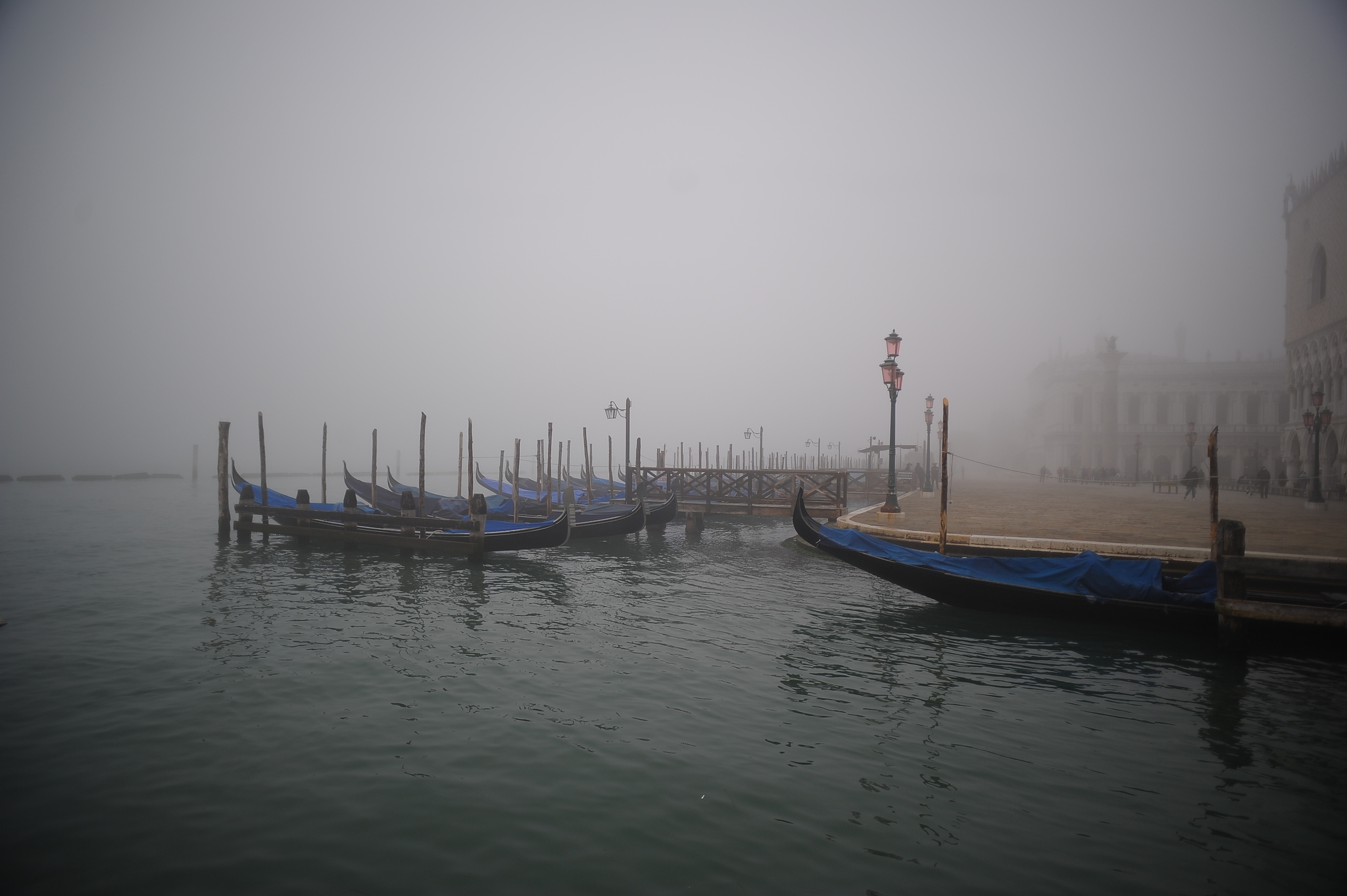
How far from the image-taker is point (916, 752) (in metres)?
4.40

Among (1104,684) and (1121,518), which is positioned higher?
(1121,518)

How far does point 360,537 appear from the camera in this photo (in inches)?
532

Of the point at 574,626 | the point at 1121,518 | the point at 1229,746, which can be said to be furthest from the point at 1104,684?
the point at 1121,518

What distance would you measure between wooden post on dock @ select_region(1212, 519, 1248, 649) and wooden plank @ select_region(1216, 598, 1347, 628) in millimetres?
58

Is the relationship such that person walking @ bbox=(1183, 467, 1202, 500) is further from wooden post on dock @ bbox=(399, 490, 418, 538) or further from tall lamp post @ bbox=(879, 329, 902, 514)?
wooden post on dock @ bbox=(399, 490, 418, 538)

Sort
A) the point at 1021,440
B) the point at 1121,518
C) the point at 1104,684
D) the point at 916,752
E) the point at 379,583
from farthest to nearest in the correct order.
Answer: the point at 1021,440 → the point at 1121,518 → the point at 379,583 → the point at 1104,684 → the point at 916,752

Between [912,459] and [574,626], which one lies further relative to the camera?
[912,459]

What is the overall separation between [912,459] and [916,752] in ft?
186

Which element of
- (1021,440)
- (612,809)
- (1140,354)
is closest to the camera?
(612,809)

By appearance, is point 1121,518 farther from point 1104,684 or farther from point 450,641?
point 450,641

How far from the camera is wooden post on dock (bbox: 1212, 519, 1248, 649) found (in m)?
6.34

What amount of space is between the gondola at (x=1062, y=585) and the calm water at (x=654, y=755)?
0.33 meters

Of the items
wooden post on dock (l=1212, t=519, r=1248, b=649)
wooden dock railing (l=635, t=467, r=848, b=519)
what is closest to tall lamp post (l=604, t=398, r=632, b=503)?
wooden dock railing (l=635, t=467, r=848, b=519)

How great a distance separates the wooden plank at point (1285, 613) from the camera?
19.6 feet
